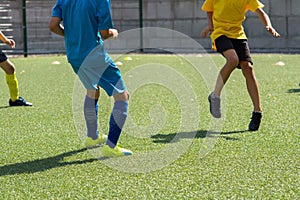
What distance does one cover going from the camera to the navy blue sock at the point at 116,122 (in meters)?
4.72

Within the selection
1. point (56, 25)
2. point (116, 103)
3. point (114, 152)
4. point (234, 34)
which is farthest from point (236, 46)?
point (56, 25)

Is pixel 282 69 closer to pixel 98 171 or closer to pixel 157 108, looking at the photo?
pixel 157 108

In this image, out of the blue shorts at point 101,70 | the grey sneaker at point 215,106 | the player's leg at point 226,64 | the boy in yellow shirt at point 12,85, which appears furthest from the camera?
the boy in yellow shirt at point 12,85

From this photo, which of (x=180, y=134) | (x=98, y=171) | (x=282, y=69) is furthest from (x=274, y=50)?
(x=98, y=171)

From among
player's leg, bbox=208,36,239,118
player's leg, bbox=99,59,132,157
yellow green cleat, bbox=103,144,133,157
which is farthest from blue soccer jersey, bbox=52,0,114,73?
player's leg, bbox=208,36,239,118

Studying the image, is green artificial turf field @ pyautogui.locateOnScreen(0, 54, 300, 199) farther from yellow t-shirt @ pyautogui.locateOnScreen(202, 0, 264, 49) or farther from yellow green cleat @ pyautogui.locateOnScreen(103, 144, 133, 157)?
yellow t-shirt @ pyautogui.locateOnScreen(202, 0, 264, 49)

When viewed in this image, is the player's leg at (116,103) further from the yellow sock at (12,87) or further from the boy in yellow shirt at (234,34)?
the yellow sock at (12,87)

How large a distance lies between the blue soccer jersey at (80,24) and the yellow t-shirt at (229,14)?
1631mm

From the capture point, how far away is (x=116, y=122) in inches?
Answer: 186

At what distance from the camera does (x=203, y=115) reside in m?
6.57

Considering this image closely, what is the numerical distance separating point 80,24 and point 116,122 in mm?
781

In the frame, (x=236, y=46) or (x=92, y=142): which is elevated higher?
(x=236, y=46)

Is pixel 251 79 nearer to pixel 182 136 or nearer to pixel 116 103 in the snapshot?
pixel 182 136

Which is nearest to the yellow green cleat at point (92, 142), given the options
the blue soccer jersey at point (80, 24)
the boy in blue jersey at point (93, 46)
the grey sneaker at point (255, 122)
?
the boy in blue jersey at point (93, 46)
